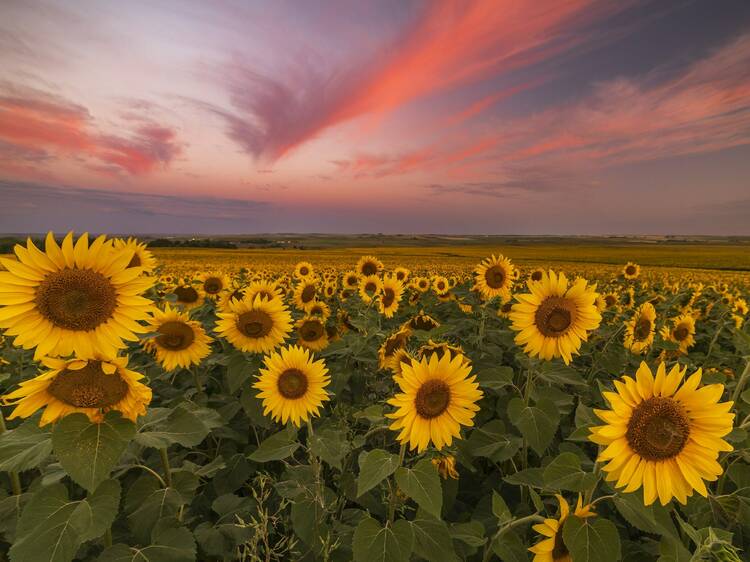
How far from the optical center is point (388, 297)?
720cm

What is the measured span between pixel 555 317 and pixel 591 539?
66.6 inches

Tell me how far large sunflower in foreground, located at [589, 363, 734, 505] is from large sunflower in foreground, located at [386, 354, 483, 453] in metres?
0.75

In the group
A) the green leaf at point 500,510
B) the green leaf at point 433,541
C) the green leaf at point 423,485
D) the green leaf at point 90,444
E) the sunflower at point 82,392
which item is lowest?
the green leaf at point 433,541

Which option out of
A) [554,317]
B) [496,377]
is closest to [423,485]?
[496,377]

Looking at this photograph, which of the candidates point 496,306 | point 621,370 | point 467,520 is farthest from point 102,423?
point 496,306

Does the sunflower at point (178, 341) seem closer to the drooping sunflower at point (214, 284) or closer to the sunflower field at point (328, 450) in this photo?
the sunflower field at point (328, 450)

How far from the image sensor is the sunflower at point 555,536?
1965mm

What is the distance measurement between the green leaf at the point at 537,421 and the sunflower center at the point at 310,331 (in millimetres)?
2547

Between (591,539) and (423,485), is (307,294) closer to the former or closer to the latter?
(423,485)

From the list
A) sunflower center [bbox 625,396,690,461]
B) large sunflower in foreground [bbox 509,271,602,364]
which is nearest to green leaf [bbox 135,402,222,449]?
sunflower center [bbox 625,396,690,461]

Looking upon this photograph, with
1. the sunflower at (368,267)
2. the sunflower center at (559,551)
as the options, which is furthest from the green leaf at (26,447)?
the sunflower at (368,267)

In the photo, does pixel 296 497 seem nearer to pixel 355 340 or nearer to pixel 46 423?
pixel 46 423

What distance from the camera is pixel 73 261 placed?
6.70ft

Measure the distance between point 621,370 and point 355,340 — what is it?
291 cm
